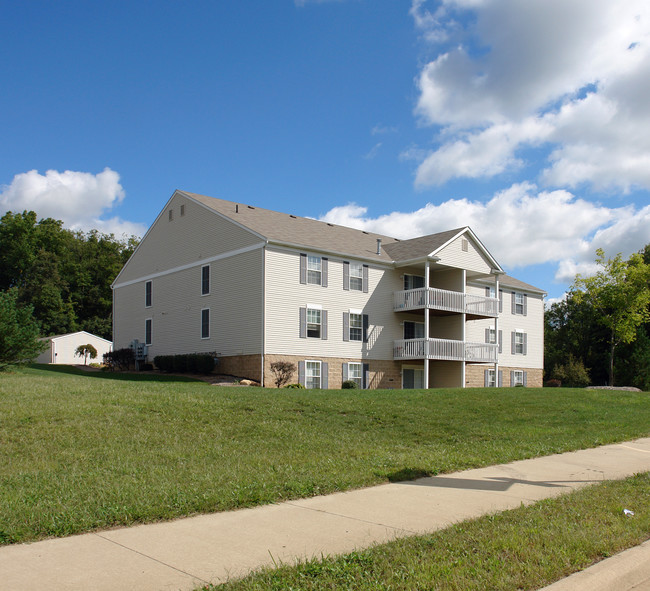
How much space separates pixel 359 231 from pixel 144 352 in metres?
12.6

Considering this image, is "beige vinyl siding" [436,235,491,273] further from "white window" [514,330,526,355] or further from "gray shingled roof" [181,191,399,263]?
"white window" [514,330,526,355]

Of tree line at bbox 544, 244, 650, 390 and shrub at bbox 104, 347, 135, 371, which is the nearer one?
shrub at bbox 104, 347, 135, 371

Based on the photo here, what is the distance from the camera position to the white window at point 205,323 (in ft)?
93.5

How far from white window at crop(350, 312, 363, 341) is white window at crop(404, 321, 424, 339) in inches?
116

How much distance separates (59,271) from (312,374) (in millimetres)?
43901

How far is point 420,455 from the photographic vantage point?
33.8ft

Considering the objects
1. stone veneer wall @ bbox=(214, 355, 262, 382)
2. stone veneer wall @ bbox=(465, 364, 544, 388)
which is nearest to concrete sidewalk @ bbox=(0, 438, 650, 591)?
stone veneer wall @ bbox=(214, 355, 262, 382)

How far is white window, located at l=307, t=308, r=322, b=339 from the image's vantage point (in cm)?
2698

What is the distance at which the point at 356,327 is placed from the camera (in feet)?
94.3

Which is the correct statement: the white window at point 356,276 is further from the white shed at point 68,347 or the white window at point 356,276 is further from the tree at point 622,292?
the white shed at point 68,347

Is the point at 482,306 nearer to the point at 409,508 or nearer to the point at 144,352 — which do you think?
the point at 144,352

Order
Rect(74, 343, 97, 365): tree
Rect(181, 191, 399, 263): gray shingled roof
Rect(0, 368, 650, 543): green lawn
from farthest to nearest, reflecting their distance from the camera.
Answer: Rect(74, 343, 97, 365): tree
Rect(181, 191, 399, 263): gray shingled roof
Rect(0, 368, 650, 543): green lawn

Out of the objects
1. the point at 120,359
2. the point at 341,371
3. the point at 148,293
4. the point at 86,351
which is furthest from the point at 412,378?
the point at 86,351

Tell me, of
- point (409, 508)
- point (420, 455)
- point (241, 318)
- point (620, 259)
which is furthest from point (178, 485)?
point (620, 259)
